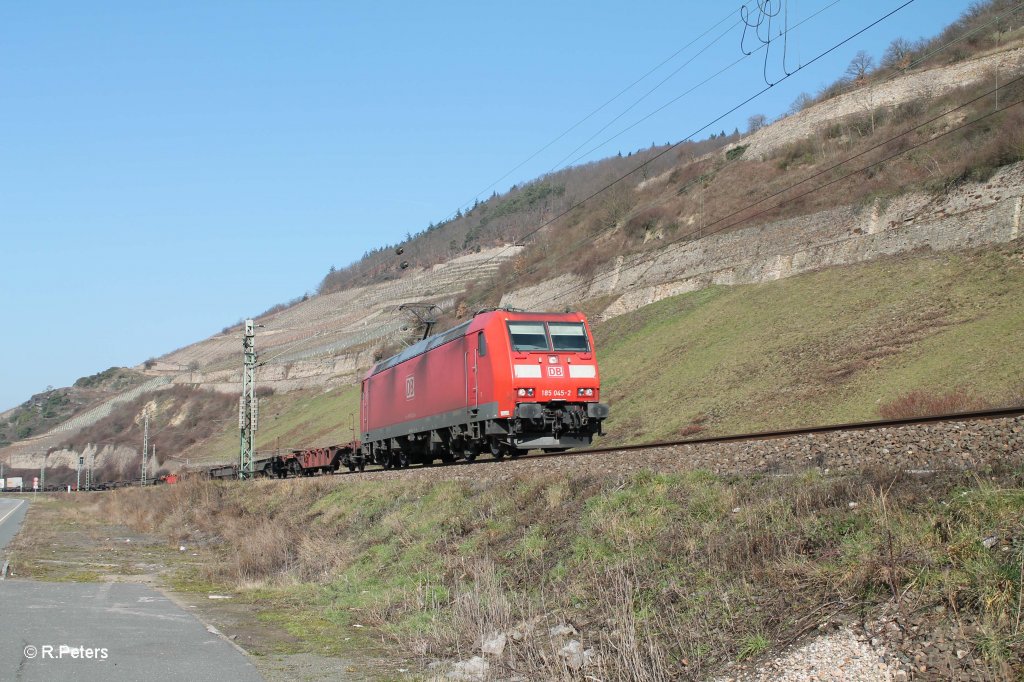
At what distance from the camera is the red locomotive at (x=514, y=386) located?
21.6 meters

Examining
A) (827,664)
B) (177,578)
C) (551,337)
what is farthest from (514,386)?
(827,664)

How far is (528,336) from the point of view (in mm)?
22297

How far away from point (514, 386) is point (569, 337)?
2.35 metres

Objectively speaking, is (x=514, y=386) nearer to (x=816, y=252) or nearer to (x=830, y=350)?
(x=830, y=350)

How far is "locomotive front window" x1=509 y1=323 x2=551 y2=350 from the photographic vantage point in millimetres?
22016

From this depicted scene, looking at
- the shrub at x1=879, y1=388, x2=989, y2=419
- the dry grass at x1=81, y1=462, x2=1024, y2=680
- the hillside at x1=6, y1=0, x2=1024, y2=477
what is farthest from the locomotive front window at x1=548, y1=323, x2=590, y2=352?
the hillside at x1=6, y1=0, x2=1024, y2=477

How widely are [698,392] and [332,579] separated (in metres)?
21.2

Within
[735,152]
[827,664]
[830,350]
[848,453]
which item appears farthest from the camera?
[735,152]

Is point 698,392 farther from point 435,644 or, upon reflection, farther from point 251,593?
point 435,644

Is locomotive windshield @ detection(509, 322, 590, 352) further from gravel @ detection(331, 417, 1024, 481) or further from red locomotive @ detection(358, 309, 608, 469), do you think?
gravel @ detection(331, 417, 1024, 481)

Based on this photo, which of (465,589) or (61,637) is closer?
(61,637)

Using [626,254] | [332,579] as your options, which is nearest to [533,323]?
[332,579]

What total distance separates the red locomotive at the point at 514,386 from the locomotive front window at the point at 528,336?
29mm

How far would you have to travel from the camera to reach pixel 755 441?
1341cm
